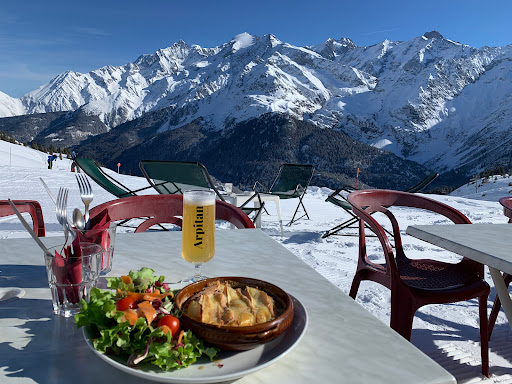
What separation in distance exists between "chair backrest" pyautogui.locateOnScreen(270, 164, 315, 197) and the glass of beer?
493 centimetres

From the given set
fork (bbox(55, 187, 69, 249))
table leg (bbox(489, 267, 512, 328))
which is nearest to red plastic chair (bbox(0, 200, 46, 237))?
fork (bbox(55, 187, 69, 249))

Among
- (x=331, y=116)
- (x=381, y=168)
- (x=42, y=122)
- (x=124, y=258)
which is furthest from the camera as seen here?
(x=42, y=122)

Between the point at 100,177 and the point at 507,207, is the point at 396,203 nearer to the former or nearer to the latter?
the point at 507,207

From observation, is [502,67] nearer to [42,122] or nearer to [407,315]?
[407,315]

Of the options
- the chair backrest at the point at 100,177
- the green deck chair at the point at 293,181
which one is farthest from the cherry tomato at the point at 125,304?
the green deck chair at the point at 293,181

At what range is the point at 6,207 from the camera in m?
1.76

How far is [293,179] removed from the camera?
6652 mm

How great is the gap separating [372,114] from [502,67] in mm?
52460

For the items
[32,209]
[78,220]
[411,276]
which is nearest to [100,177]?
[32,209]

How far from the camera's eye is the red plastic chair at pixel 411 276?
1609 mm

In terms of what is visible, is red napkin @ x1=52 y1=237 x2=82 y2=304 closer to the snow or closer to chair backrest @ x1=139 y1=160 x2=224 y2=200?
the snow

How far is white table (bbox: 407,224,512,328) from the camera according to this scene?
1249 millimetres

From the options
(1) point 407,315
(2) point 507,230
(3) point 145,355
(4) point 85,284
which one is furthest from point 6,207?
(2) point 507,230

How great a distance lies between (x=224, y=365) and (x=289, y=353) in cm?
12
